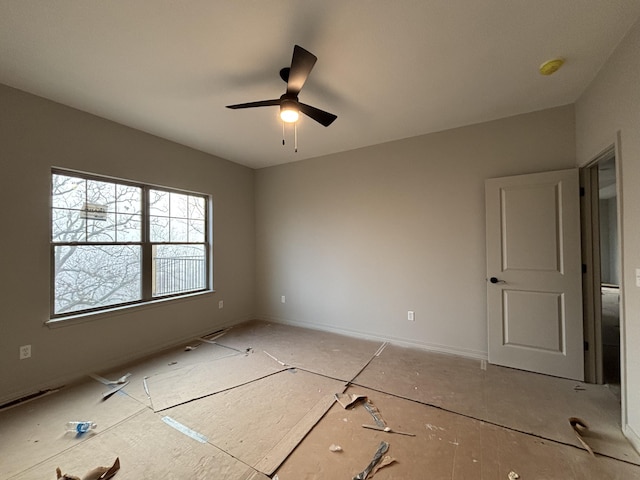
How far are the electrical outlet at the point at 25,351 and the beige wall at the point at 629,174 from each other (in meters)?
4.72

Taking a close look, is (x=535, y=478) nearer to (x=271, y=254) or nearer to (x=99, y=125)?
(x=271, y=254)

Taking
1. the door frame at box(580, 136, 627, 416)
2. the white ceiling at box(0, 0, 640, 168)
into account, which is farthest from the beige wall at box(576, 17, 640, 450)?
the door frame at box(580, 136, 627, 416)

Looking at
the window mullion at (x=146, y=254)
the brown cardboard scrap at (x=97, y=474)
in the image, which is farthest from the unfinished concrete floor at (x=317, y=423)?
the window mullion at (x=146, y=254)

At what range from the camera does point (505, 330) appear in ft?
9.03

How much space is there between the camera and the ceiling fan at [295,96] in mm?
1638

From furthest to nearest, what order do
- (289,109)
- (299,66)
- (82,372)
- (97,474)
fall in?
(82,372)
(289,109)
(299,66)
(97,474)

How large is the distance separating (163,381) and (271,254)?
2439mm

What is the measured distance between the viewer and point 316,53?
1.89 metres

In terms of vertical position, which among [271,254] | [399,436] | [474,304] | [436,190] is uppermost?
[436,190]

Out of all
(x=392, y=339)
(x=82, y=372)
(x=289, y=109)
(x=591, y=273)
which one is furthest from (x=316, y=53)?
(x=82, y=372)

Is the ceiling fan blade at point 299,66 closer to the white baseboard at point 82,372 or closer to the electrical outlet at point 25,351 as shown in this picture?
the electrical outlet at point 25,351

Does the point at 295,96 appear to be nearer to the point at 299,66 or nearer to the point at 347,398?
the point at 299,66

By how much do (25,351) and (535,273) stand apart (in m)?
4.93

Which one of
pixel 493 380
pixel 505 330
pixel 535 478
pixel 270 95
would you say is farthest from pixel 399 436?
pixel 270 95
